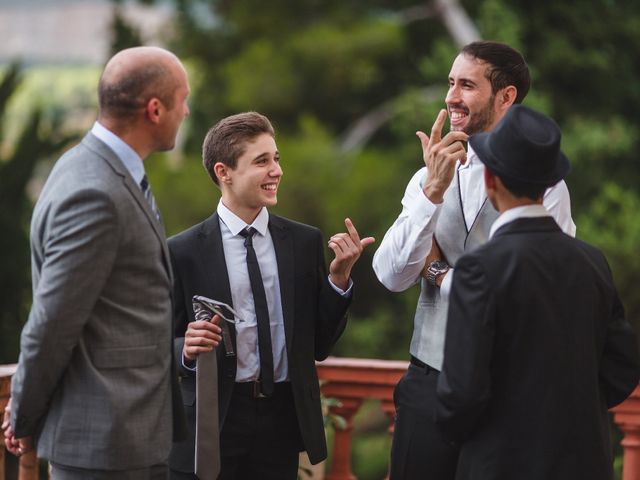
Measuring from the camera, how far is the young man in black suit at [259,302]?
141 inches

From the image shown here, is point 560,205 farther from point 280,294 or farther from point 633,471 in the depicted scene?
point 633,471

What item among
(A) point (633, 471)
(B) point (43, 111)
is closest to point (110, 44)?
(B) point (43, 111)

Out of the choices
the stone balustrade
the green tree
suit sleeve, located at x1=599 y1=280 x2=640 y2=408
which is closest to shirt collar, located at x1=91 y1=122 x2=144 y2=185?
suit sleeve, located at x1=599 y1=280 x2=640 y2=408

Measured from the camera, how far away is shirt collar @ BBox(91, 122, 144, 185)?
9.61 feet

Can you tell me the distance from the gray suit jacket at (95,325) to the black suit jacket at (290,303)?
637mm

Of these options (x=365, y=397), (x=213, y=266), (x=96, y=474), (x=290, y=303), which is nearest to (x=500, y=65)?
(x=290, y=303)

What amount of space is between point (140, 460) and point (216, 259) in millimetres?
918

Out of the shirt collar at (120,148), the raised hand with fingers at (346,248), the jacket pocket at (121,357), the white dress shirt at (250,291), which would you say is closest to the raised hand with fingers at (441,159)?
the raised hand with fingers at (346,248)

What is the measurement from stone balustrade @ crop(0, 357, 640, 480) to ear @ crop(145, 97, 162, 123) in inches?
78.1

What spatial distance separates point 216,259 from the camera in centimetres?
364

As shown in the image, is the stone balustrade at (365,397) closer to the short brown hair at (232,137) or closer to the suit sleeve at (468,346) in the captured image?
the short brown hair at (232,137)

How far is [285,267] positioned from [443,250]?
1.75ft

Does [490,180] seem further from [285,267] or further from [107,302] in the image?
[107,302]

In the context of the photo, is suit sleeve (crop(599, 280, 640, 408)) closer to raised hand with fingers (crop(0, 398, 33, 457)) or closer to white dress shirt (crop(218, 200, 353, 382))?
white dress shirt (crop(218, 200, 353, 382))
